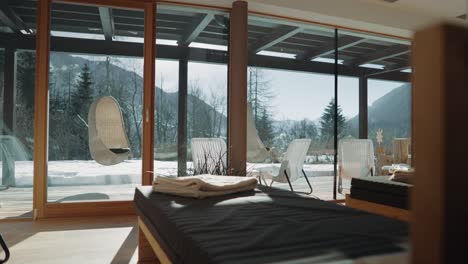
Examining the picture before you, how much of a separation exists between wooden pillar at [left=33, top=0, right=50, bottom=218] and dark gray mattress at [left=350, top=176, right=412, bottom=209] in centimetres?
321

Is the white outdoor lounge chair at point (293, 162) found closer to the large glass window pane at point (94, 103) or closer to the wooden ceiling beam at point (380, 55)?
the wooden ceiling beam at point (380, 55)

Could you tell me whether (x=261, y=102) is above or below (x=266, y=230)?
above

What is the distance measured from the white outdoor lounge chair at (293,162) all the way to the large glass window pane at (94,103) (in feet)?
5.97

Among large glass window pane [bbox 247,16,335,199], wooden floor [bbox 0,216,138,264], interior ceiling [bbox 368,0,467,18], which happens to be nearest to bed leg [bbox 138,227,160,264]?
wooden floor [bbox 0,216,138,264]

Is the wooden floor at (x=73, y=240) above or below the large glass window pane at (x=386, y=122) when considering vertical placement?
below

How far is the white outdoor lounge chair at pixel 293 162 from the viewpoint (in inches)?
184

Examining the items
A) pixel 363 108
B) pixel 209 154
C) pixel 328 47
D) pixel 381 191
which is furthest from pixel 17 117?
pixel 363 108

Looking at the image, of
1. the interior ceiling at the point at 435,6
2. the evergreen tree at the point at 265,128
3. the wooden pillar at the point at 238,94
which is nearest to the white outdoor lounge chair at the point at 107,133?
the wooden pillar at the point at 238,94

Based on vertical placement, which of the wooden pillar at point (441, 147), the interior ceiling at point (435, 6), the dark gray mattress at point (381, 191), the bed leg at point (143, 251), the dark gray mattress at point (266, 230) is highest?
the interior ceiling at point (435, 6)

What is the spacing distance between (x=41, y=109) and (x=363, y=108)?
419cm

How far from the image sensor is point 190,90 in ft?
14.3

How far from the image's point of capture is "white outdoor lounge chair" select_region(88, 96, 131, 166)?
3.92 metres

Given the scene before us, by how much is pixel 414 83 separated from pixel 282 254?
719mm

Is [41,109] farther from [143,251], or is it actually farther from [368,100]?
[368,100]
